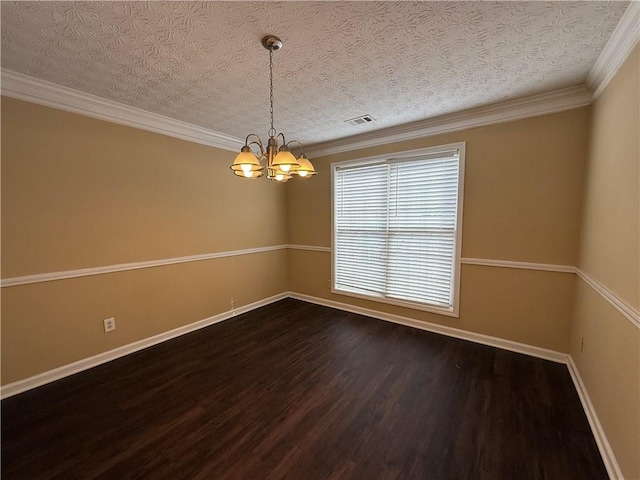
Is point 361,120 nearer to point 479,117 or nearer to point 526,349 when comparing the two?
point 479,117

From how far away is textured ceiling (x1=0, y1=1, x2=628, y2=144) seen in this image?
4.58 ft

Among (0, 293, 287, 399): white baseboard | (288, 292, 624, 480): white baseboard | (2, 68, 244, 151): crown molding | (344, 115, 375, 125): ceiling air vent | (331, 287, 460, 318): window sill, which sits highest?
(344, 115, 375, 125): ceiling air vent

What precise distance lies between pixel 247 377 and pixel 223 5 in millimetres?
2682

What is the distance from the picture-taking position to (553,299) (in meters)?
2.53

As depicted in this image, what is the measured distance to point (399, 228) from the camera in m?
3.46

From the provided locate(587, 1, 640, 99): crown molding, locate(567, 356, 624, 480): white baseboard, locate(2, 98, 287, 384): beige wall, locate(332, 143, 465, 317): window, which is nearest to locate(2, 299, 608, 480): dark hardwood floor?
locate(567, 356, 624, 480): white baseboard

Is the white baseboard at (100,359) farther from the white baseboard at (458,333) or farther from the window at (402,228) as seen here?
the window at (402,228)

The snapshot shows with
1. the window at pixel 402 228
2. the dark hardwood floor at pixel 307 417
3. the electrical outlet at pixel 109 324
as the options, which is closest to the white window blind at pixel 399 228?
the window at pixel 402 228

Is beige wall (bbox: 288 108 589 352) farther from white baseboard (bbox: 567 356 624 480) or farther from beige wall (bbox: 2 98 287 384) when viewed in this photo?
beige wall (bbox: 2 98 287 384)

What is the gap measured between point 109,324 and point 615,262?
410 cm

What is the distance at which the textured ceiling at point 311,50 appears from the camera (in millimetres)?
1396

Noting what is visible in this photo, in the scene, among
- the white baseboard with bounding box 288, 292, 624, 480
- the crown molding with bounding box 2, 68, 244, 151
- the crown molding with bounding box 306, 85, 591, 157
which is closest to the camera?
the white baseboard with bounding box 288, 292, 624, 480

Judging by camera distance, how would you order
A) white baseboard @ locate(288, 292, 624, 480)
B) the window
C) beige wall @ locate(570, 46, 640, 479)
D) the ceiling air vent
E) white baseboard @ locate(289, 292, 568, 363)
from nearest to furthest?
beige wall @ locate(570, 46, 640, 479) < white baseboard @ locate(288, 292, 624, 480) < white baseboard @ locate(289, 292, 568, 363) < the ceiling air vent < the window

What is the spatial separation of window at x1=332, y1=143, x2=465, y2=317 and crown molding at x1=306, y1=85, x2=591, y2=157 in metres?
0.23
